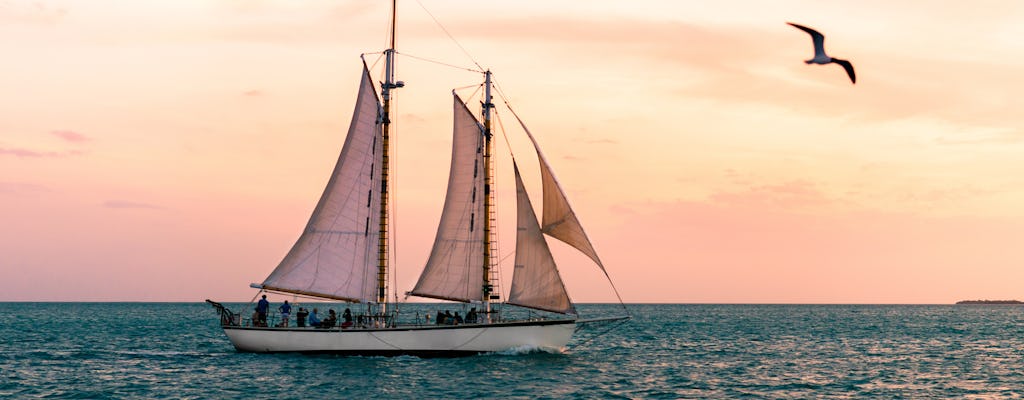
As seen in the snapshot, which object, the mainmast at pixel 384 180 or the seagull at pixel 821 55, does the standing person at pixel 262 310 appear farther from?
the seagull at pixel 821 55

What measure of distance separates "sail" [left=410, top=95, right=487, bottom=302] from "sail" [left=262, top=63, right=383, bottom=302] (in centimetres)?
334

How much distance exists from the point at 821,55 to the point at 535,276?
28.8 meters

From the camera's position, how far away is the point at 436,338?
50000mm

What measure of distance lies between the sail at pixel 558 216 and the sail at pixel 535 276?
117 cm

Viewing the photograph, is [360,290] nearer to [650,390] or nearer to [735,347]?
[650,390]

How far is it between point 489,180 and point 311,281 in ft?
31.7

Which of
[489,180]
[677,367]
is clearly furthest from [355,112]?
[677,367]

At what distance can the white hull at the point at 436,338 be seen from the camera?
1964 inches

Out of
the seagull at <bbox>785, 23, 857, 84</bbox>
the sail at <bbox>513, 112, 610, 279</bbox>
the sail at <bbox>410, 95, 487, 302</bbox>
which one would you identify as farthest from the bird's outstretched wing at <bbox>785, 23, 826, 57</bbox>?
the sail at <bbox>410, 95, 487, 302</bbox>

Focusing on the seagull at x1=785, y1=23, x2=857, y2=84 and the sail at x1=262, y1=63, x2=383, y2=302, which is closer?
the seagull at x1=785, y1=23, x2=857, y2=84

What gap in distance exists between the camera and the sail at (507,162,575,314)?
50281mm

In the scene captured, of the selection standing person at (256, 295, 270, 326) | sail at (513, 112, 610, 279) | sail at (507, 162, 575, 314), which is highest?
sail at (513, 112, 610, 279)

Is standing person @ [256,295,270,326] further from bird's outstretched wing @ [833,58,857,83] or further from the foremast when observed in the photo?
bird's outstretched wing @ [833,58,857,83]

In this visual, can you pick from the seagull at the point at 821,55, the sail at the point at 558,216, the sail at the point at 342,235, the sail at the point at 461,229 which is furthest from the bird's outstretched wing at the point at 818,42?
the sail at the point at 342,235
